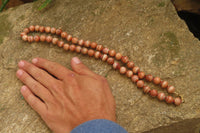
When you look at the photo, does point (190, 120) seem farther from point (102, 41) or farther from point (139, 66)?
point (102, 41)

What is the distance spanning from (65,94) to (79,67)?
166mm

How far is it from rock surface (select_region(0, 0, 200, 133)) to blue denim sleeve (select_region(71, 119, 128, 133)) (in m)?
0.17

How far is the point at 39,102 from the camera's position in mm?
1070

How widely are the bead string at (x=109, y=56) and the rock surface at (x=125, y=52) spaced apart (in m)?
0.04

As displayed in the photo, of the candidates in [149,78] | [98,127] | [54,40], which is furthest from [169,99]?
[54,40]

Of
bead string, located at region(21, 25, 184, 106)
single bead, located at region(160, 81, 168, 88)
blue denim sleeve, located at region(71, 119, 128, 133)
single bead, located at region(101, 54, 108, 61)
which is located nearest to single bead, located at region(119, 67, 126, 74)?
bead string, located at region(21, 25, 184, 106)

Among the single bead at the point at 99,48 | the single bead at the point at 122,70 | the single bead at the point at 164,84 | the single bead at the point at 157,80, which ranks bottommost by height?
the single bead at the point at 164,84

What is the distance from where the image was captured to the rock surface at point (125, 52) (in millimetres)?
1017

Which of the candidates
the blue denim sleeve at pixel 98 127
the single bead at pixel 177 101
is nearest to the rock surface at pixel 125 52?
the single bead at pixel 177 101

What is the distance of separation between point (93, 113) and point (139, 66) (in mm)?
369

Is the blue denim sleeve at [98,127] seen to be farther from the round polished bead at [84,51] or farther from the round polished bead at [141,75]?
the round polished bead at [84,51]

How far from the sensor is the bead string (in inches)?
40.3

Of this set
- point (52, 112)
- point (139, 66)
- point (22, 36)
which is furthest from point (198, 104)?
point (22, 36)

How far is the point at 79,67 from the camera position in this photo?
3.62 feet
